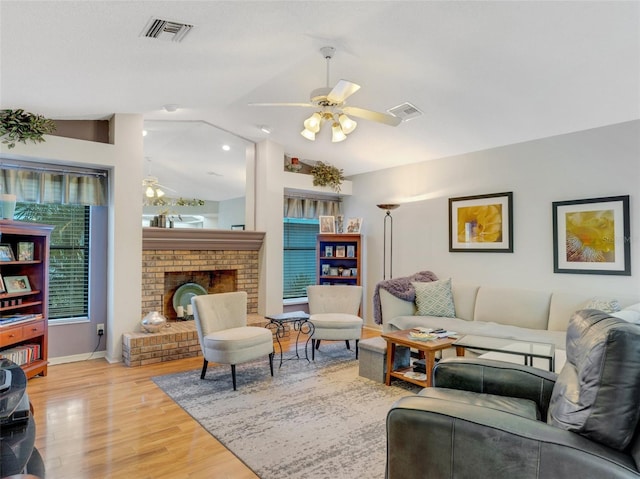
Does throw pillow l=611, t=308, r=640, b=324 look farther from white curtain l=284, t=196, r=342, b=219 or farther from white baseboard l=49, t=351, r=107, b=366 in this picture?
white baseboard l=49, t=351, r=107, b=366

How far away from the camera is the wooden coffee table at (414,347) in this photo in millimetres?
3299

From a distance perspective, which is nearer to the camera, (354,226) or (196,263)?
(196,263)

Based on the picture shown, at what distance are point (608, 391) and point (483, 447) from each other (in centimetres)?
49

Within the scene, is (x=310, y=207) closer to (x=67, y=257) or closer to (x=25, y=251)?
(x=67, y=257)

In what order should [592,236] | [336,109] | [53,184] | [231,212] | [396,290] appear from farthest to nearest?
1. [231,212]
2. [396,290]
3. [53,184]
4. [592,236]
5. [336,109]

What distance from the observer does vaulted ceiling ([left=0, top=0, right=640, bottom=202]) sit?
2.53 m

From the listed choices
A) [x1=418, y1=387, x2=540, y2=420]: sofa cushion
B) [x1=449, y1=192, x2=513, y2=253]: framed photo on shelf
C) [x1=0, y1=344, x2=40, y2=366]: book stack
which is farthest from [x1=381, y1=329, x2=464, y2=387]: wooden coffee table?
[x1=0, y1=344, x2=40, y2=366]: book stack

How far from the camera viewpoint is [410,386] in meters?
3.64

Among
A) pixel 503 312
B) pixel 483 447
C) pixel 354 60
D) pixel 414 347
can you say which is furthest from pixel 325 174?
pixel 483 447

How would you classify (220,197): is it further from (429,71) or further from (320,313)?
(429,71)

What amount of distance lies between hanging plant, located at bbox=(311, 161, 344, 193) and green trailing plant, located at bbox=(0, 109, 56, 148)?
3.51 m

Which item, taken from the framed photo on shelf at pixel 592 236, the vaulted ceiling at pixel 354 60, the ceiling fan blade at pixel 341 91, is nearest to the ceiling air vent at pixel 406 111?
the vaulted ceiling at pixel 354 60

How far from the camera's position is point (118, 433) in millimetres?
2695

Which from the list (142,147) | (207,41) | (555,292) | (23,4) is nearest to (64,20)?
(23,4)
